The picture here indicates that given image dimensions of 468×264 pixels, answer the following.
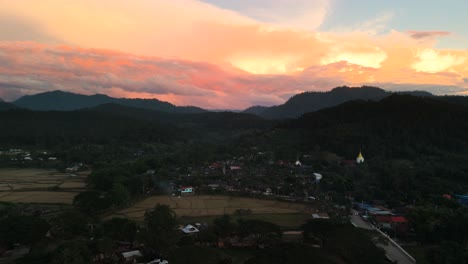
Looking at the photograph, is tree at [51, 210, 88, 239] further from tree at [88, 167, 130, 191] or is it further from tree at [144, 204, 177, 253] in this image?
tree at [88, 167, 130, 191]

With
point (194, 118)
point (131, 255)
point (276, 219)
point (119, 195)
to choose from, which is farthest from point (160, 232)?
point (194, 118)

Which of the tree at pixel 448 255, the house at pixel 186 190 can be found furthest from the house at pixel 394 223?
the house at pixel 186 190

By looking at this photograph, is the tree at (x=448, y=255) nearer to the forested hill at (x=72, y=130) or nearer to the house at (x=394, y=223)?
the house at (x=394, y=223)

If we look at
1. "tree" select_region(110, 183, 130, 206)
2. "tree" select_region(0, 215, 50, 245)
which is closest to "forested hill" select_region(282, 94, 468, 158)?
"tree" select_region(110, 183, 130, 206)

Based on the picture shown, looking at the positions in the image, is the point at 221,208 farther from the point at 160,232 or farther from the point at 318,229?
the point at 318,229

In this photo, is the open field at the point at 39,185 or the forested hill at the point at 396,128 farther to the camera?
the forested hill at the point at 396,128

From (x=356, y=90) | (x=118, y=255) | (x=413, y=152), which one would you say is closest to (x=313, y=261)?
(x=118, y=255)

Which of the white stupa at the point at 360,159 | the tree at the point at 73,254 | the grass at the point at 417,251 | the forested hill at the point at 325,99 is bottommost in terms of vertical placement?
the grass at the point at 417,251
